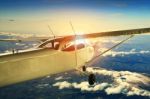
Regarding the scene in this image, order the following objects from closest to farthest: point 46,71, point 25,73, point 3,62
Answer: point 3,62
point 25,73
point 46,71

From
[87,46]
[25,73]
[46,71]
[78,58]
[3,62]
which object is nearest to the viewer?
[3,62]

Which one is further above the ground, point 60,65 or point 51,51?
point 51,51

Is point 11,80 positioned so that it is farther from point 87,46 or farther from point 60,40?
point 87,46

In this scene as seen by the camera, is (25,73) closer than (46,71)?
Yes

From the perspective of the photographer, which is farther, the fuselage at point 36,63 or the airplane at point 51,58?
the airplane at point 51,58

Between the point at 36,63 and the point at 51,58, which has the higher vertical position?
the point at 51,58

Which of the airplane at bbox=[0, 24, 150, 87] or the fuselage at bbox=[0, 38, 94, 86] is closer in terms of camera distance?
the fuselage at bbox=[0, 38, 94, 86]

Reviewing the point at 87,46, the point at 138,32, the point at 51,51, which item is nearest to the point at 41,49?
the point at 51,51

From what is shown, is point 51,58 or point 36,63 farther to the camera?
point 51,58
